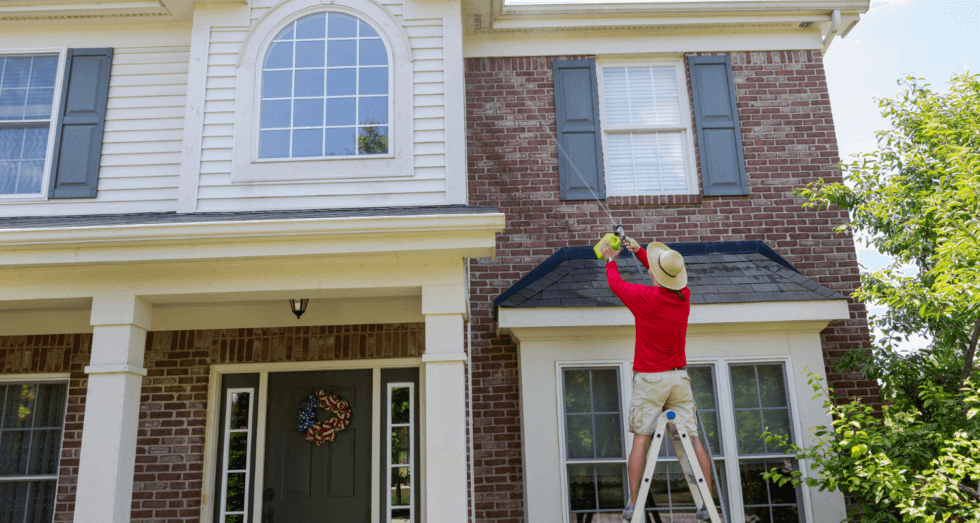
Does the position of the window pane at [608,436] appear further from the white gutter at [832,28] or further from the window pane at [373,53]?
the white gutter at [832,28]

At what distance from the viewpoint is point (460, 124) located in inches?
210

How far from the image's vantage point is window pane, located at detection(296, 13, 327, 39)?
565 centimetres

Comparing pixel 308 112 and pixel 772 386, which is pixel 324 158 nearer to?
pixel 308 112

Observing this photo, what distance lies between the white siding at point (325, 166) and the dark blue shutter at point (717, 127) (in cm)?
277

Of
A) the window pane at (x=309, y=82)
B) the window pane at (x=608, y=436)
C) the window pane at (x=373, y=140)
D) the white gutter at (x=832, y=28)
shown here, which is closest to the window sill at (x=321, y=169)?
the window pane at (x=373, y=140)

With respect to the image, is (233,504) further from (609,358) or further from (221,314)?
(609,358)

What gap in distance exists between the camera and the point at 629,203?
21.3 feet

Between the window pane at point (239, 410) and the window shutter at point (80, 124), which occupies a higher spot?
the window shutter at point (80, 124)

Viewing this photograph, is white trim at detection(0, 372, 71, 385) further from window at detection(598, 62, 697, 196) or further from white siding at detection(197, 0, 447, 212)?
window at detection(598, 62, 697, 196)

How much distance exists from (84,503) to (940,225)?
6.36m

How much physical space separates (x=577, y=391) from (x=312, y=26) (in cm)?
377

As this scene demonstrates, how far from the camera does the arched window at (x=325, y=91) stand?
17.6ft

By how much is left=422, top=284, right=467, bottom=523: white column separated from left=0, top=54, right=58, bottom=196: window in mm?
4034

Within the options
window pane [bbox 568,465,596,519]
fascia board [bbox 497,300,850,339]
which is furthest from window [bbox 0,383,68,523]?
window pane [bbox 568,465,596,519]
